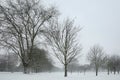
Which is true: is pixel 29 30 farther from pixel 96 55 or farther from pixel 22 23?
pixel 96 55

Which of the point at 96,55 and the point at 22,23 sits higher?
the point at 22,23

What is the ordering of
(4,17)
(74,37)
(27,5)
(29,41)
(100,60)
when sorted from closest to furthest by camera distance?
(4,17) < (27,5) < (29,41) < (74,37) < (100,60)

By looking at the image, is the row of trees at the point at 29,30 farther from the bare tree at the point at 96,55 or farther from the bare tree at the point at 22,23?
the bare tree at the point at 96,55

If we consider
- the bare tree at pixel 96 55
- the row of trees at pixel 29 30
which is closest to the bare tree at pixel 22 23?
the row of trees at pixel 29 30

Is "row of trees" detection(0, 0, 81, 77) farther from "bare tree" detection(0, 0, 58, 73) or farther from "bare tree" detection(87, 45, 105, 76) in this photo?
"bare tree" detection(87, 45, 105, 76)

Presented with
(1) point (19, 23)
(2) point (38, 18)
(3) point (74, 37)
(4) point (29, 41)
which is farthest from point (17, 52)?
(3) point (74, 37)

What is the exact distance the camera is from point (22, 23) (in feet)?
70.7

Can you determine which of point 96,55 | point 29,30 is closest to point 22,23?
point 29,30

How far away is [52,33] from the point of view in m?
23.8

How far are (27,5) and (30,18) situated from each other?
6.50 ft

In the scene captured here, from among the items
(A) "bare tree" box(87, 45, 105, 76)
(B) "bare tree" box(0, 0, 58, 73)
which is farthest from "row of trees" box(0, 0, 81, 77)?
(A) "bare tree" box(87, 45, 105, 76)

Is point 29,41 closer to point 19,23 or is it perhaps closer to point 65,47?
point 19,23

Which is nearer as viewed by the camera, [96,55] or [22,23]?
[22,23]

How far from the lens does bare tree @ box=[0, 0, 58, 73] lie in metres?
20.6
